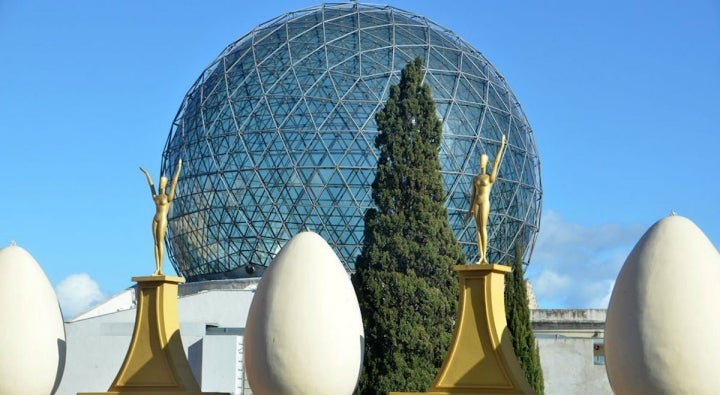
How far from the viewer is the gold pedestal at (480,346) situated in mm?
20906

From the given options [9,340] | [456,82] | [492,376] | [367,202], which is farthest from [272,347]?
[456,82]

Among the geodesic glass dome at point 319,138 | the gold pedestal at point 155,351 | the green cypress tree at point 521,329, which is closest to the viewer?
the gold pedestal at point 155,351

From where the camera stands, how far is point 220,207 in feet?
144

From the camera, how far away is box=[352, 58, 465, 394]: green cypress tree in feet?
95.3

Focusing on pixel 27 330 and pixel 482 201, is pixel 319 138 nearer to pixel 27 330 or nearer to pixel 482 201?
pixel 27 330

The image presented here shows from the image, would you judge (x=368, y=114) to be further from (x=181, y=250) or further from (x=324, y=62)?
(x=181, y=250)

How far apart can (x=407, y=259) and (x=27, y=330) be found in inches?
391

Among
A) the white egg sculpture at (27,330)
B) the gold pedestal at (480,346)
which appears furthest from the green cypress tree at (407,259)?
the white egg sculpture at (27,330)

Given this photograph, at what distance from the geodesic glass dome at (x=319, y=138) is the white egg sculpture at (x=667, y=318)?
2196 centimetres

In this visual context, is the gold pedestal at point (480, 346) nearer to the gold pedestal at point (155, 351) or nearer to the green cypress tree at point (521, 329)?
the gold pedestal at point (155, 351)

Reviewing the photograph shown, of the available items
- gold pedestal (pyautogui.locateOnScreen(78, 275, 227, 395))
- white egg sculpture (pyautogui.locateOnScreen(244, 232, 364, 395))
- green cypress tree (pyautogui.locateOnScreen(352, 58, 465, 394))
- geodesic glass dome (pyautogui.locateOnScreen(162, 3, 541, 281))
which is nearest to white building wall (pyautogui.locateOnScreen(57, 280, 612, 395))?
geodesic glass dome (pyautogui.locateOnScreen(162, 3, 541, 281))

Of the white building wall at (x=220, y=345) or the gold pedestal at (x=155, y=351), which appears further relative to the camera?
the white building wall at (x=220, y=345)

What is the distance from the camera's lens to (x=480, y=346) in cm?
2117

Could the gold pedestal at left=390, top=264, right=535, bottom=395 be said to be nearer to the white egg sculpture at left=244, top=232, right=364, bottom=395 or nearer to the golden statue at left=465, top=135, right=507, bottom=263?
the golden statue at left=465, top=135, right=507, bottom=263
